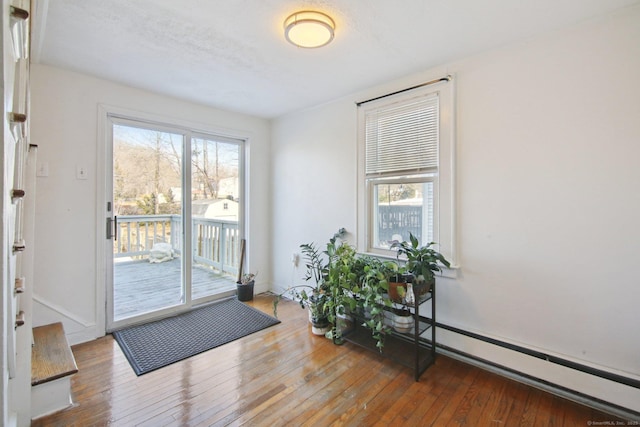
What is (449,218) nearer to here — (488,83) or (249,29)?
(488,83)

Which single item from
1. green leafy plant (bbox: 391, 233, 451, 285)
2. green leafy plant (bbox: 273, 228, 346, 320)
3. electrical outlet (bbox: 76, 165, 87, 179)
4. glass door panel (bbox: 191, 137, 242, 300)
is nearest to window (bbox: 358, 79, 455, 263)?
green leafy plant (bbox: 391, 233, 451, 285)

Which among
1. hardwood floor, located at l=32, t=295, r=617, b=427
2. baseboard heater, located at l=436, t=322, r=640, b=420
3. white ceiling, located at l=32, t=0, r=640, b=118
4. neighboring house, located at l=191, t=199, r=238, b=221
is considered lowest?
hardwood floor, located at l=32, t=295, r=617, b=427

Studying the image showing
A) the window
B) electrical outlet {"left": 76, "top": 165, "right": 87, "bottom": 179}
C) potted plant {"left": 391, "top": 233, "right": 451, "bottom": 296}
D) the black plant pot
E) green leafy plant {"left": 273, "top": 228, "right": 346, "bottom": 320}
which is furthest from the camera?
the black plant pot

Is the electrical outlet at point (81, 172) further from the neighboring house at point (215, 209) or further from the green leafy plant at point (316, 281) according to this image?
the green leafy plant at point (316, 281)

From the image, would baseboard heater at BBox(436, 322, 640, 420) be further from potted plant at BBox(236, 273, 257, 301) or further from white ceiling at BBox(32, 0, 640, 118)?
potted plant at BBox(236, 273, 257, 301)

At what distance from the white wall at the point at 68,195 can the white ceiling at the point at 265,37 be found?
0.18 meters

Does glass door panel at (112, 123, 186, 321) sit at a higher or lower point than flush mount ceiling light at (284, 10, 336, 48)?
lower

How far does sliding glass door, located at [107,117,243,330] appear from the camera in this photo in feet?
9.27

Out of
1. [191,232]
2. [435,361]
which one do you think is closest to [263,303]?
[191,232]

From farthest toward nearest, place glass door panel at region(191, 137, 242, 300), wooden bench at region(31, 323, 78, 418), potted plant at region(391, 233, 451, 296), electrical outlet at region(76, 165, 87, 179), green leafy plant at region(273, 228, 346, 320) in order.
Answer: glass door panel at region(191, 137, 242, 300), green leafy plant at region(273, 228, 346, 320), electrical outlet at region(76, 165, 87, 179), potted plant at region(391, 233, 451, 296), wooden bench at region(31, 323, 78, 418)

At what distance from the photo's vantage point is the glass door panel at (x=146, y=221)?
2.83 metres

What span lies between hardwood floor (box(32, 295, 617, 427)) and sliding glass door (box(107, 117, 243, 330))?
72 cm

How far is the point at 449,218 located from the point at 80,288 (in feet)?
10.5

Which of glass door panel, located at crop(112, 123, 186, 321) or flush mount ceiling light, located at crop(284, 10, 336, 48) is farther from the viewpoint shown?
glass door panel, located at crop(112, 123, 186, 321)
